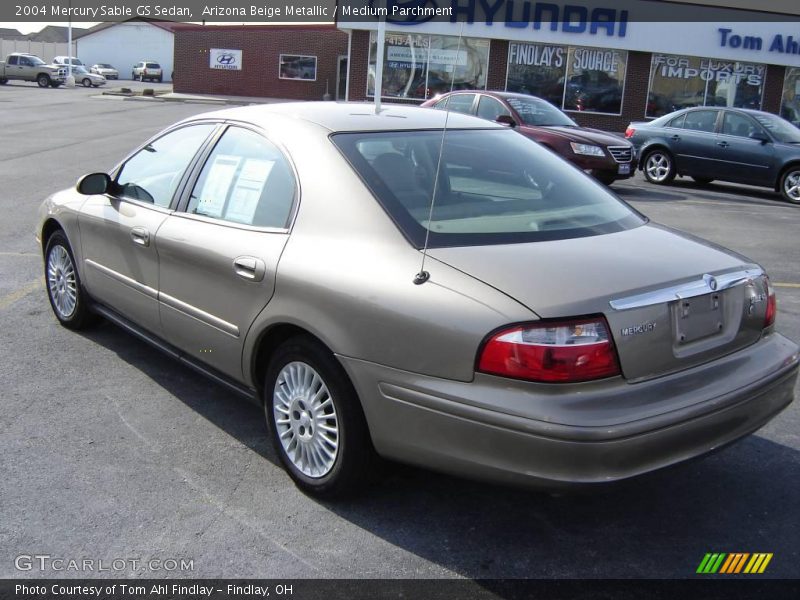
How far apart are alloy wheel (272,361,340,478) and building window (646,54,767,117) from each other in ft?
97.4

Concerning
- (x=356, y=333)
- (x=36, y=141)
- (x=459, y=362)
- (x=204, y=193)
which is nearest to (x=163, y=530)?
(x=356, y=333)

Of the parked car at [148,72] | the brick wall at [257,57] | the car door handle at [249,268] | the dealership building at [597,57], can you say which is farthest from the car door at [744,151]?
the parked car at [148,72]

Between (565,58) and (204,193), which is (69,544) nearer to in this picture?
(204,193)

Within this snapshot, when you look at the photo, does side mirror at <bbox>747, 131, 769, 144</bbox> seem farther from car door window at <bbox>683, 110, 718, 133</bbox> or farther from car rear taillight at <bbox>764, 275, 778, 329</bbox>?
car rear taillight at <bbox>764, 275, 778, 329</bbox>

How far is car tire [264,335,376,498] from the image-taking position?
3283 mm

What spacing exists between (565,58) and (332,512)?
29.1 metres

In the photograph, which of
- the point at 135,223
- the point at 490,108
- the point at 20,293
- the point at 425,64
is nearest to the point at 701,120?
the point at 490,108

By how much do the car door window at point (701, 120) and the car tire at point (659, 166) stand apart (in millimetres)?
Result: 633

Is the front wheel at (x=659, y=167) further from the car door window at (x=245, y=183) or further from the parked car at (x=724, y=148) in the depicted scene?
the car door window at (x=245, y=183)

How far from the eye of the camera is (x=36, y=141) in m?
17.2

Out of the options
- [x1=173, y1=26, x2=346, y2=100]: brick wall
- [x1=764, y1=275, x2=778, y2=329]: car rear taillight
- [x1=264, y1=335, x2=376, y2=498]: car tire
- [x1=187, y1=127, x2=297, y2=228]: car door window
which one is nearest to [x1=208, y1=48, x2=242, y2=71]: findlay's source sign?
[x1=173, y1=26, x2=346, y2=100]: brick wall

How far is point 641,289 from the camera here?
2.98 meters

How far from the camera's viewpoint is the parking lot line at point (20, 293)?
243 inches

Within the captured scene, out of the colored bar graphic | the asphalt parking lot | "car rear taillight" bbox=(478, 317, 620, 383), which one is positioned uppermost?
"car rear taillight" bbox=(478, 317, 620, 383)
